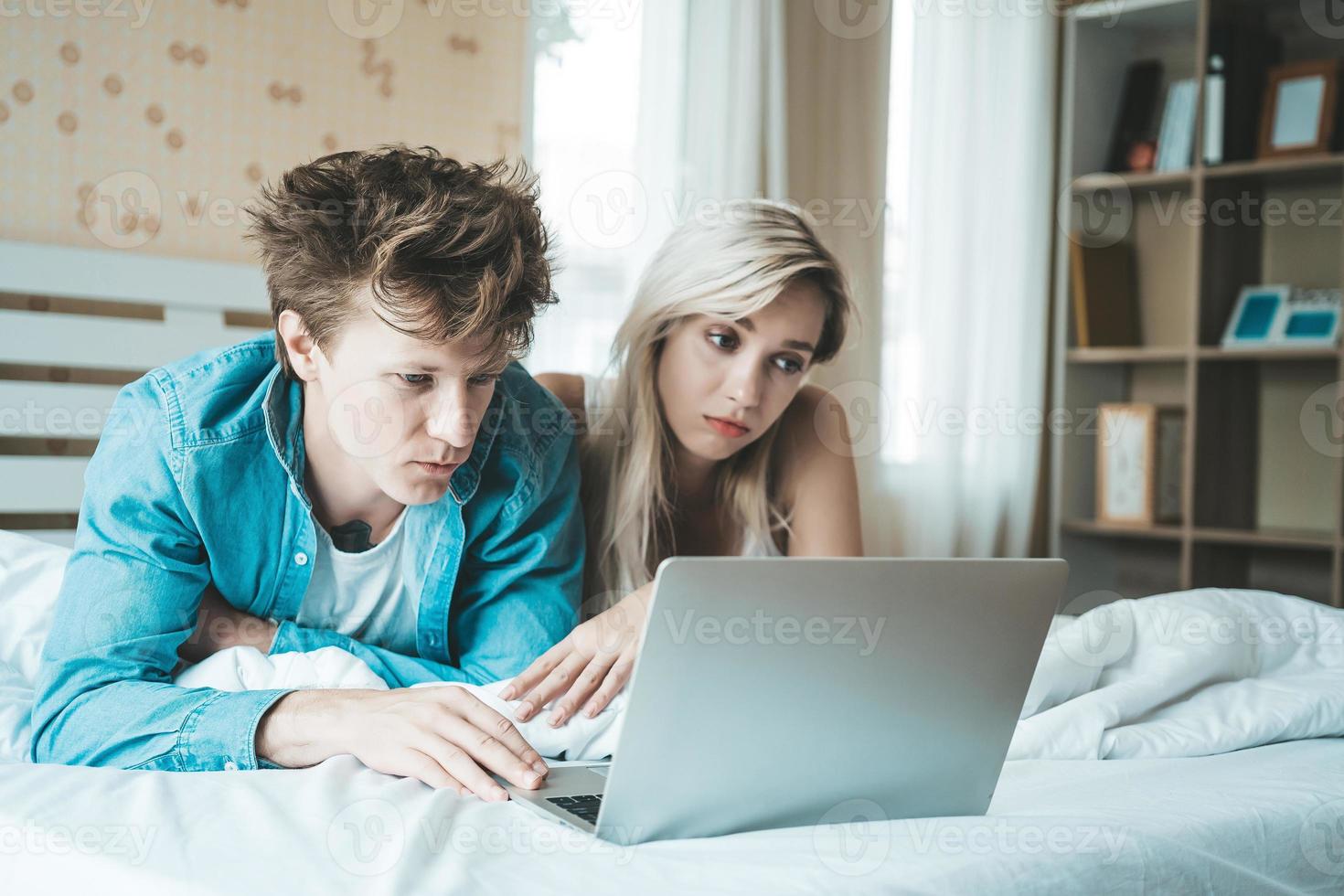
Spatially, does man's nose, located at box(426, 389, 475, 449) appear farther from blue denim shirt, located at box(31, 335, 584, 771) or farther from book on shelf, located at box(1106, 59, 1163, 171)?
book on shelf, located at box(1106, 59, 1163, 171)

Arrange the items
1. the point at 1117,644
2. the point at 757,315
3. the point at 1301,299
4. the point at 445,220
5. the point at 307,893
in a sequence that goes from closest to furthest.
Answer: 1. the point at 307,893
2. the point at 445,220
3. the point at 1117,644
4. the point at 757,315
5. the point at 1301,299

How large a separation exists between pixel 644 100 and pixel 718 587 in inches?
80.6

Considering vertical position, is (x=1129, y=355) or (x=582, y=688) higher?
(x=1129, y=355)

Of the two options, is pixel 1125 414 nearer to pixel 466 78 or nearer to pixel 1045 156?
pixel 1045 156

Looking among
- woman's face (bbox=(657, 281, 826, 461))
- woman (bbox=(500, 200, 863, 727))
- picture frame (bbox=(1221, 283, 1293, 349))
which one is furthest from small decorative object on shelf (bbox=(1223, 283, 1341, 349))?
woman's face (bbox=(657, 281, 826, 461))

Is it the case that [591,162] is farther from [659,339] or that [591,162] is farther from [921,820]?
[921,820]

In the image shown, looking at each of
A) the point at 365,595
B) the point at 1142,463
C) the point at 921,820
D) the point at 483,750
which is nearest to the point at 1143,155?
the point at 1142,463

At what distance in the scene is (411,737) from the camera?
0.87 meters

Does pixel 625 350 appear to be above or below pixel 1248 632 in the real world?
above

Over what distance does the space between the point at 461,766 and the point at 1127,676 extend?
2.25 ft

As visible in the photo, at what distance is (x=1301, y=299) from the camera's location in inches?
122

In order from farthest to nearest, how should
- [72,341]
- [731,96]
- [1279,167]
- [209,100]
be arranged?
[1279,167] → [731,96] → [209,100] → [72,341]

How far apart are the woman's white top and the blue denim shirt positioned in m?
0.30

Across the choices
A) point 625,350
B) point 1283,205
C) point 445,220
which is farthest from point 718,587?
point 1283,205
